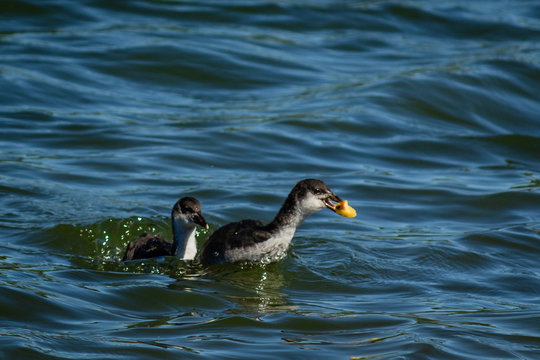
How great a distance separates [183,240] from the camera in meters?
9.47

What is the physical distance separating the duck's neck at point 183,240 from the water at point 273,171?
14cm

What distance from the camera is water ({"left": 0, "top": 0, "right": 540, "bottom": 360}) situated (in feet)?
24.7

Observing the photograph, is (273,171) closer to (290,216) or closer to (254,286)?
(290,216)

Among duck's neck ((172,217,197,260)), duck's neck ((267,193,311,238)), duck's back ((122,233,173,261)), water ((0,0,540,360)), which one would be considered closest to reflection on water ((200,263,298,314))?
water ((0,0,540,360))

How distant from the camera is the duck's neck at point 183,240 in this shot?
9406mm

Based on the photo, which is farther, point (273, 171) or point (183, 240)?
point (273, 171)

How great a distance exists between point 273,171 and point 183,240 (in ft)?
13.7

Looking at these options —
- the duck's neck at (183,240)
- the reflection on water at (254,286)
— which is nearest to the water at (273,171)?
the reflection on water at (254,286)

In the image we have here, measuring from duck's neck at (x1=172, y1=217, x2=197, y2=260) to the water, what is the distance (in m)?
0.14

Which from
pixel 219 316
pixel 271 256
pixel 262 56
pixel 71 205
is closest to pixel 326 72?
pixel 262 56

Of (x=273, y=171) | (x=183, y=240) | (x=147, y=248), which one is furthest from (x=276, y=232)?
(x=273, y=171)

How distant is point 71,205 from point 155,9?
12591 mm

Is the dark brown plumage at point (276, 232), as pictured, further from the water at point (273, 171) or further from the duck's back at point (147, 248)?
the duck's back at point (147, 248)

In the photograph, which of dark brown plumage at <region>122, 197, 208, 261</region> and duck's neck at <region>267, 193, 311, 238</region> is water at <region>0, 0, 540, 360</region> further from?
duck's neck at <region>267, 193, 311, 238</region>
